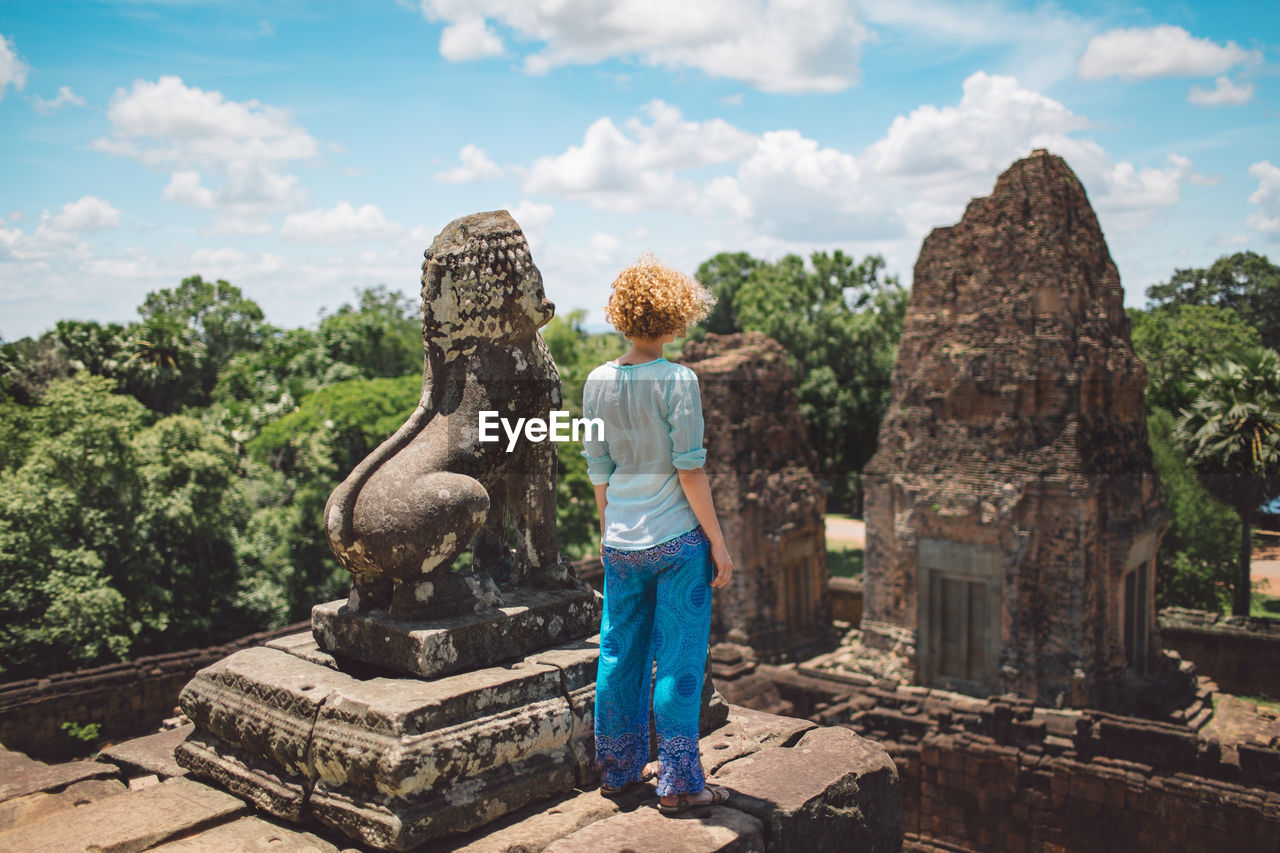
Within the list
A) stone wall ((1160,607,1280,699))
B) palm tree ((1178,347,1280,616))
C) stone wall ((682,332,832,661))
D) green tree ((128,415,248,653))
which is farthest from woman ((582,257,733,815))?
palm tree ((1178,347,1280,616))

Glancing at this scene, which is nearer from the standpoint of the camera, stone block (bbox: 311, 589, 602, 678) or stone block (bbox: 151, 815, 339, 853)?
stone block (bbox: 151, 815, 339, 853)

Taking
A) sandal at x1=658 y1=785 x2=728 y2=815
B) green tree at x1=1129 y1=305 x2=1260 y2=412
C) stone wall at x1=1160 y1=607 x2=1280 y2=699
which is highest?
green tree at x1=1129 y1=305 x2=1260 y2=412

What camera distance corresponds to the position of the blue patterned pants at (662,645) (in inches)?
127

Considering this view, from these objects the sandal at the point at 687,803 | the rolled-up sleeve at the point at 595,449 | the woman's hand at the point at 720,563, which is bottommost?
the sandal at the point at 687,803

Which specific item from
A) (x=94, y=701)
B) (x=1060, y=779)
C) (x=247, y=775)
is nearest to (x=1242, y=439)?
(x=1060, y=779)

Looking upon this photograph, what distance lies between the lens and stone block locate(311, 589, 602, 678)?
362cm

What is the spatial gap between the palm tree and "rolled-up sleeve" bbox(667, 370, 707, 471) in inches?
688

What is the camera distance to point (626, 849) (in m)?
3.02

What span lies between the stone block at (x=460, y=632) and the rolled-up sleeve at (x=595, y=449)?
894 mm

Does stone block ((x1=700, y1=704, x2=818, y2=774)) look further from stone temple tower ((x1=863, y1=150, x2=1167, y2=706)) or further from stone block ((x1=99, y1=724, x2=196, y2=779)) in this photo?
stone temple tower ((x1=863, y1=150, x2=1167, y2=706))

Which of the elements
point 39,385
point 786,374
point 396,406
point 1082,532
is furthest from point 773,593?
point 39,385

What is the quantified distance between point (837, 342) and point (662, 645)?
982 inches

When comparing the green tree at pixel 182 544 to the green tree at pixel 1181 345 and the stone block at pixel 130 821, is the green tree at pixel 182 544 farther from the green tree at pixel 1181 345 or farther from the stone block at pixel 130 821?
the green tree at pixel 1181 345

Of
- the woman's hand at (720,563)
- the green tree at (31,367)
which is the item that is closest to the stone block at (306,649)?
the woman's hand at (720,563)
